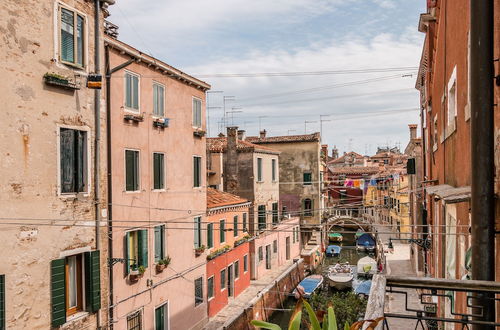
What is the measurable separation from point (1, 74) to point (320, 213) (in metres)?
33.5

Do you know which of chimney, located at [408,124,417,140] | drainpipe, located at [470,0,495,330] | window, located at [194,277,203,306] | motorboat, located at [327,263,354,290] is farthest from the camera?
chimney, located at [408,124,417,140]

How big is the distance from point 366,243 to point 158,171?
36.4 metres

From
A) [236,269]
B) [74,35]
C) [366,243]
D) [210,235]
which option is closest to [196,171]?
[210,235]

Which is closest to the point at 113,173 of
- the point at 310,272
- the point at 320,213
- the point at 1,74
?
the point at 1,74

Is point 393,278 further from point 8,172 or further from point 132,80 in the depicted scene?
point 132,80

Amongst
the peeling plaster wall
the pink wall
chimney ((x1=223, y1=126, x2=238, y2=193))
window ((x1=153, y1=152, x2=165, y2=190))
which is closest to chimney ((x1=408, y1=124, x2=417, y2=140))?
chimney ((x1=223, y1=126, x2=238, y2=193))

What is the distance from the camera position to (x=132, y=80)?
13406mm

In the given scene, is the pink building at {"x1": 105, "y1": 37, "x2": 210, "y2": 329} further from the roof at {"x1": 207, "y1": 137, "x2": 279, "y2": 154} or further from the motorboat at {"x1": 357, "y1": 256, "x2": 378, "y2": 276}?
the motorboat at {"x1": 357, "y1": 256, "x2": 378, "y2": 276}

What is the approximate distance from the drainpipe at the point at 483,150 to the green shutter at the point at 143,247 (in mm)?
11150

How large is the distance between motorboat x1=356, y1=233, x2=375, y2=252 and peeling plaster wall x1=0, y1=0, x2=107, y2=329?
130ft

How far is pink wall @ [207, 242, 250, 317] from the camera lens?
1958 centimetres

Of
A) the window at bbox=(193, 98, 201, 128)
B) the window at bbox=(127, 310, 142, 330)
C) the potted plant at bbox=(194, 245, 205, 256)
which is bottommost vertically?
the window at bbox=(127, 310, 142, 330)

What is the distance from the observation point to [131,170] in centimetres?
1329

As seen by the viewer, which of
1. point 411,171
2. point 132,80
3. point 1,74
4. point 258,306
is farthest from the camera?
point 411,171
